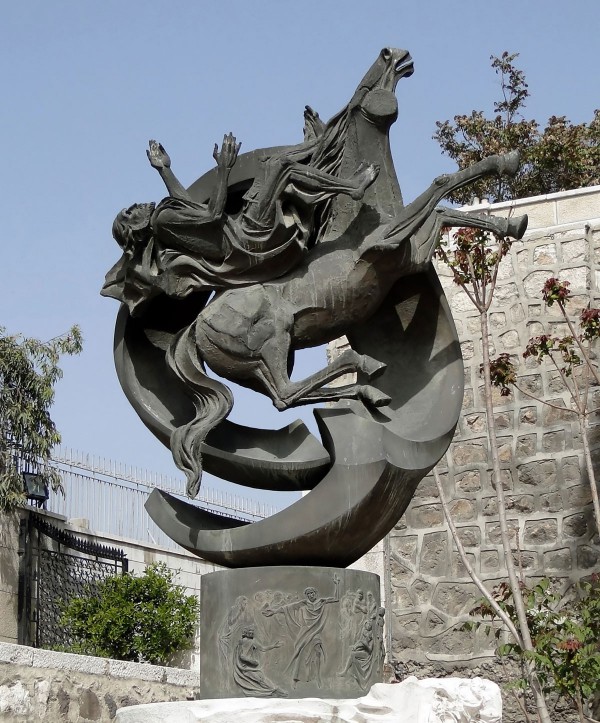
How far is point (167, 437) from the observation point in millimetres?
4820

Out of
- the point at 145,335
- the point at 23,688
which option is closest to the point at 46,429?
the point at 23,688

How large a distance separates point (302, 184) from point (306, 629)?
162cm

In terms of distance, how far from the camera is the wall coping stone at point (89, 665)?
576cm

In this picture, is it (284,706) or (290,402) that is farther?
(290,402)

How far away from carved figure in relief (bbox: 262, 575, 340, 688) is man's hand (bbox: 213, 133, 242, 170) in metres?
1.59

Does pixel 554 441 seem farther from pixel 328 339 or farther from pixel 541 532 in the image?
pixel 328 339

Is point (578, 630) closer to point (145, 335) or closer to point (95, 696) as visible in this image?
point (95, 696)

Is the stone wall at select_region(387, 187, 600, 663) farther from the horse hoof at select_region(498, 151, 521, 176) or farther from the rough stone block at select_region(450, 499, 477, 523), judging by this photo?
the horse hoof at select_region(498, 151, 521, 176)

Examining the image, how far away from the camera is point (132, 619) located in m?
11.2

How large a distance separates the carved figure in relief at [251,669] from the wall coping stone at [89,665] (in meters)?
1.73

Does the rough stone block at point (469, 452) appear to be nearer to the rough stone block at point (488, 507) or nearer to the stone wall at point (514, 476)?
the stone wall at point (514, 476)

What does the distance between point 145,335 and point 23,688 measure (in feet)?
6.31

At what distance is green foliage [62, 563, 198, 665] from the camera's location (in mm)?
10992

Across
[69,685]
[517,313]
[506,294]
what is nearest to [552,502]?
[517,313]
